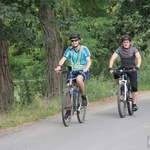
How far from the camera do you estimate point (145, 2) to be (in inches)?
744

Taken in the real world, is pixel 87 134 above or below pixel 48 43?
below

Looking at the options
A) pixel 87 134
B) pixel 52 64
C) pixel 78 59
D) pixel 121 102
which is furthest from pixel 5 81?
pixel 87 134

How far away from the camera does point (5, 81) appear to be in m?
12.7

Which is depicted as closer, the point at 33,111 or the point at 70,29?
the point at 33,111

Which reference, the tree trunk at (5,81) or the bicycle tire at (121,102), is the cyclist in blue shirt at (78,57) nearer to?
the bicycle tire at (121,102)

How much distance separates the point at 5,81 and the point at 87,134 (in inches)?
182

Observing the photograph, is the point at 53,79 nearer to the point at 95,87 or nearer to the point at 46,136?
the point at 95,87

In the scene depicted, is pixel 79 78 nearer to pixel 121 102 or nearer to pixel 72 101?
pixel 72 101

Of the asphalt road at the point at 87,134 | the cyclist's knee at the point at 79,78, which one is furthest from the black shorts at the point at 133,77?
the cyclist's knee at the point at 79,78

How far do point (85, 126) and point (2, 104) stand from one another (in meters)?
3.70

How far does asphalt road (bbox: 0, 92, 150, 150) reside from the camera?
305 inches

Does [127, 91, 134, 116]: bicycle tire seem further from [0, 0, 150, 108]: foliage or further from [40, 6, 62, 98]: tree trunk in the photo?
[40, 6, 62, 98]: tree trunk

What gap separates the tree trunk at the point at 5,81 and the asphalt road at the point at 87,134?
2.16 metres

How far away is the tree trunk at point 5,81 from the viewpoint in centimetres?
1253
